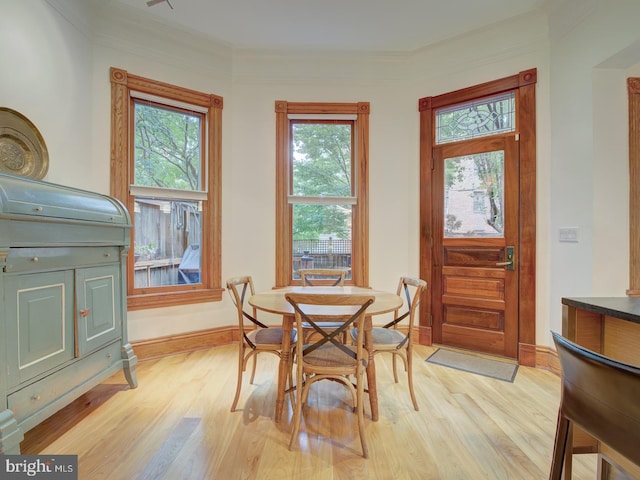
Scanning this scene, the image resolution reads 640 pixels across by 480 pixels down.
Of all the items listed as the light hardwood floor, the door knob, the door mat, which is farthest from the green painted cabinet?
the door knob

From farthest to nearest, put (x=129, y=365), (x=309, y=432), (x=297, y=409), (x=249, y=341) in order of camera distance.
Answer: (x=129, y=365) → (x=249, y=341) → (x=309, y=432) → (x=297, y=409)

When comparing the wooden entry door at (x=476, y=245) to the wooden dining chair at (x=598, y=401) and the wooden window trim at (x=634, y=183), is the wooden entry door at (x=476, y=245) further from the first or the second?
the wooden dining chair at (x=598, y=401)

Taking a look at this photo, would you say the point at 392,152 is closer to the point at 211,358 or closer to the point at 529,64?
the point at 529,64

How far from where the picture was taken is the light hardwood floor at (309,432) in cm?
145

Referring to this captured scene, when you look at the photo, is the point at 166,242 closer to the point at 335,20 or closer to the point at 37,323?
the point at 37,323

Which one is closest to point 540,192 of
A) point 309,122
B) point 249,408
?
point 309,122

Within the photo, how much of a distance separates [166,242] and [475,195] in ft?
10.5

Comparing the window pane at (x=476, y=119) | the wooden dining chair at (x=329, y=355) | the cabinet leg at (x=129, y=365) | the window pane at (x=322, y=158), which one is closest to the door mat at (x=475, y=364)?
the wooden dining chair at (x=329, y=355)

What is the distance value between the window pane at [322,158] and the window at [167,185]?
872 millimetres

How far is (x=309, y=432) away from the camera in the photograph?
1727 mm

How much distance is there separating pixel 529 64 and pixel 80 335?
4.15 m

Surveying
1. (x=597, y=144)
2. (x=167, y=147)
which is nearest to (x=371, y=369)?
(x=597, y=144)

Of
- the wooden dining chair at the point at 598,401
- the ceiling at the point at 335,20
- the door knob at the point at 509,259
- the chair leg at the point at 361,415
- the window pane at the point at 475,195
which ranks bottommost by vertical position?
the chair leg at the point at 361,415

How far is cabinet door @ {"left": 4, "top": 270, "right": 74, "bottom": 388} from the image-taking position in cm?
138
